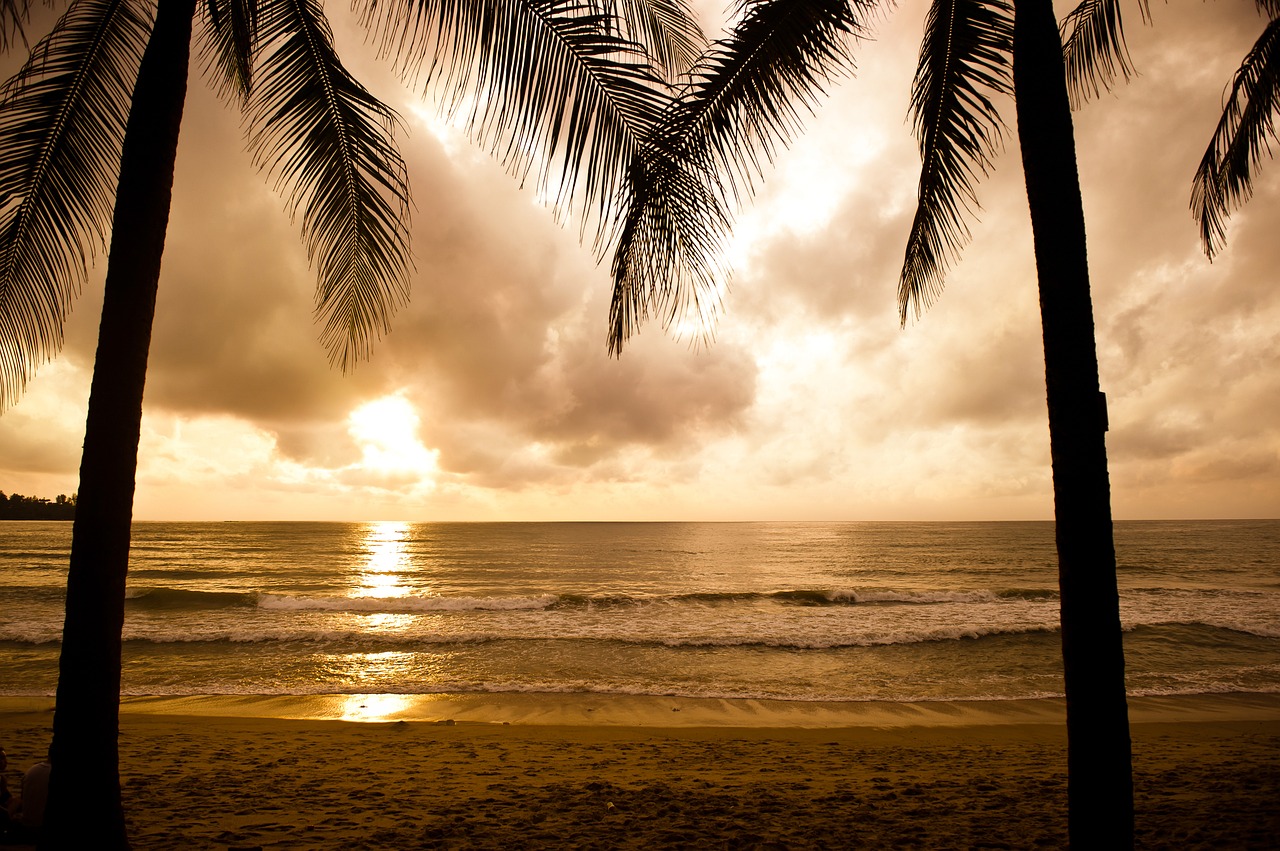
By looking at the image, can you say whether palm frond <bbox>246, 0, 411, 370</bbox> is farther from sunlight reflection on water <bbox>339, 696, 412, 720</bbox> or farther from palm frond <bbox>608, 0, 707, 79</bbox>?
sunlight reflection on water <bbox>339, 696, 412, 720</bbox>

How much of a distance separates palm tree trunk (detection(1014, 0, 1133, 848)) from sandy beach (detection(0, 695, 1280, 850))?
2.88m

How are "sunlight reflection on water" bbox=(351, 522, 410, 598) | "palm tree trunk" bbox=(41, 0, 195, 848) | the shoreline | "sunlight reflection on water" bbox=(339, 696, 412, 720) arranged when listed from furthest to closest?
"sunlight reflection on water" bbox=(351, 522, 410, 598), "sunlight reflection on water" bbox=(339, 696, 412, 720), the shoreline, "palm tree trunk" bbox=(41, 0, 195, 848)

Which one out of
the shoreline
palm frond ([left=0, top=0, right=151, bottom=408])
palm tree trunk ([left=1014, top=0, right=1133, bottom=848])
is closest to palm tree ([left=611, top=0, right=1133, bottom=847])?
palm tree trunk ([left=1014, top=0, right=1133, bottom=848])

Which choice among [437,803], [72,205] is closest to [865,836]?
[437,803]

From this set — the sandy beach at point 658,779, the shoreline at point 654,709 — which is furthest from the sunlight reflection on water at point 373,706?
the sandy beach at point 658,779

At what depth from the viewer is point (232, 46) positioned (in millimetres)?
4688

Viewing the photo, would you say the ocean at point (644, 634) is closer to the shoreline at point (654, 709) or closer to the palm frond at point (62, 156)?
the shoreline at point (654, 709)

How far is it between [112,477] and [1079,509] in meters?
4.40

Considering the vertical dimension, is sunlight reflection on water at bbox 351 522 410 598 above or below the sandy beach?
below

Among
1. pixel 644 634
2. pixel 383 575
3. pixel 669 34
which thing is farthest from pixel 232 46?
pixel 383 575

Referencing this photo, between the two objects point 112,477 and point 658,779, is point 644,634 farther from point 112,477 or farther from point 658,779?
point 112,477

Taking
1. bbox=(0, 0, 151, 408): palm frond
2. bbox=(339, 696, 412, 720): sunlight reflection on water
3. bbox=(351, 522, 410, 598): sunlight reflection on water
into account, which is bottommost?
bbox=(351, 522, 410, 598): sunlight reflection on water

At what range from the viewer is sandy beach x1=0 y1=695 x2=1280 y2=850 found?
17.5 feet

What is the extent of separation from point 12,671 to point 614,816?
15.5 metres
